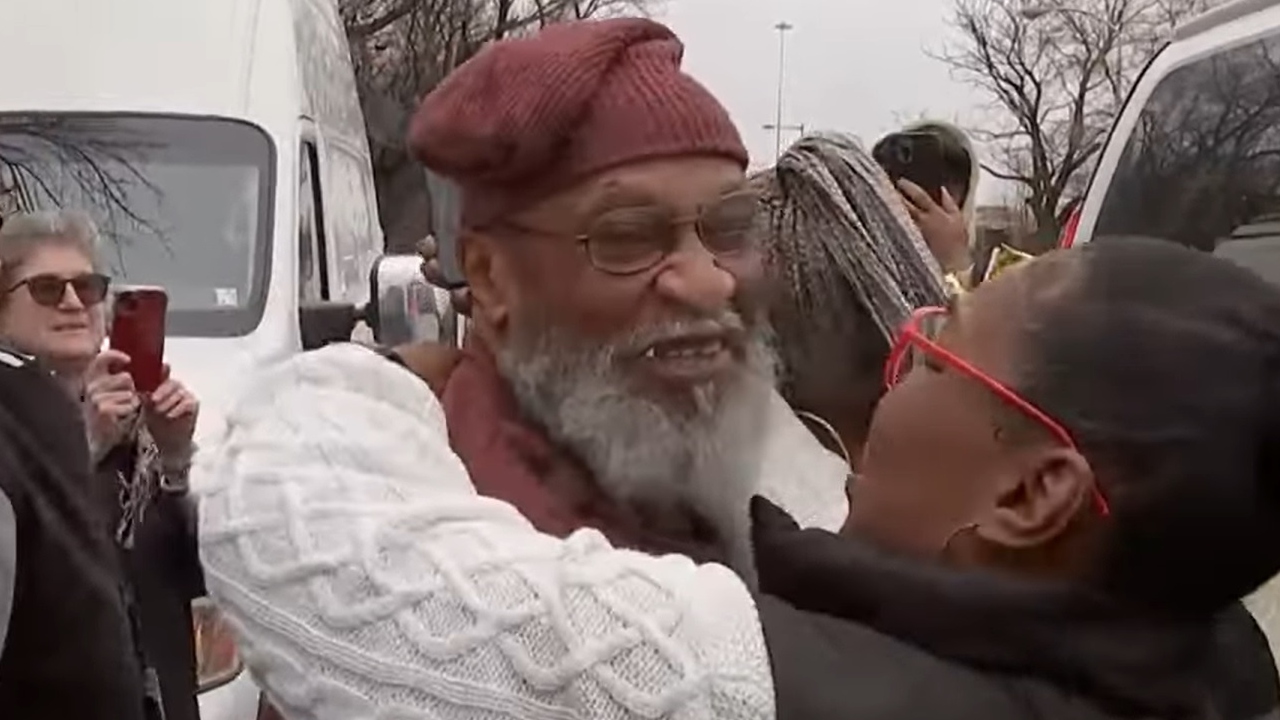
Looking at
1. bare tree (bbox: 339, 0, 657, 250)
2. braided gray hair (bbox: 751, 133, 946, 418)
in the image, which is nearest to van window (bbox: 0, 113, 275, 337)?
braided gray hair (bbox: 751, 133, 946, 418)

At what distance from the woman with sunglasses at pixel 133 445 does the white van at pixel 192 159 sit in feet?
4.76

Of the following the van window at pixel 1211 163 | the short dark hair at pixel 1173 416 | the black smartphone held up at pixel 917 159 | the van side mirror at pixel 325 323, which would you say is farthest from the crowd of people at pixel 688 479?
the van side mirror at pixel 325 323

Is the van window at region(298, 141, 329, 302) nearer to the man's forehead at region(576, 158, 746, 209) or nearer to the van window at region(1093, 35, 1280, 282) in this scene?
the van window at region(1093, 35, 1280, 282)

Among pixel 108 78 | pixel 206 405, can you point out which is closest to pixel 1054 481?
pixel 206 405

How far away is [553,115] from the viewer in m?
1.81

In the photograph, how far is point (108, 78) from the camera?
7.39 m

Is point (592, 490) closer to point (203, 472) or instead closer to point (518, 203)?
point (518, 203)

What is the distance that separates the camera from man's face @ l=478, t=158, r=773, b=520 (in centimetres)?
187

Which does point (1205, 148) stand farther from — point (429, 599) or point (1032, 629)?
point (429, 599)

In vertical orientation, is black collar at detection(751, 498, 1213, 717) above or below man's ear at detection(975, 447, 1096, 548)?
below

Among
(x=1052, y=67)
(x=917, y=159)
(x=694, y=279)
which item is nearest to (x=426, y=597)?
(x=694, y=279)

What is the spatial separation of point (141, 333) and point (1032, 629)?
3.38 metres

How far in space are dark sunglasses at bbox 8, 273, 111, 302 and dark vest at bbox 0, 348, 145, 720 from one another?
1.57 metres

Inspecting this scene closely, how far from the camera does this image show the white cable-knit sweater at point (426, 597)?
1.34 m
